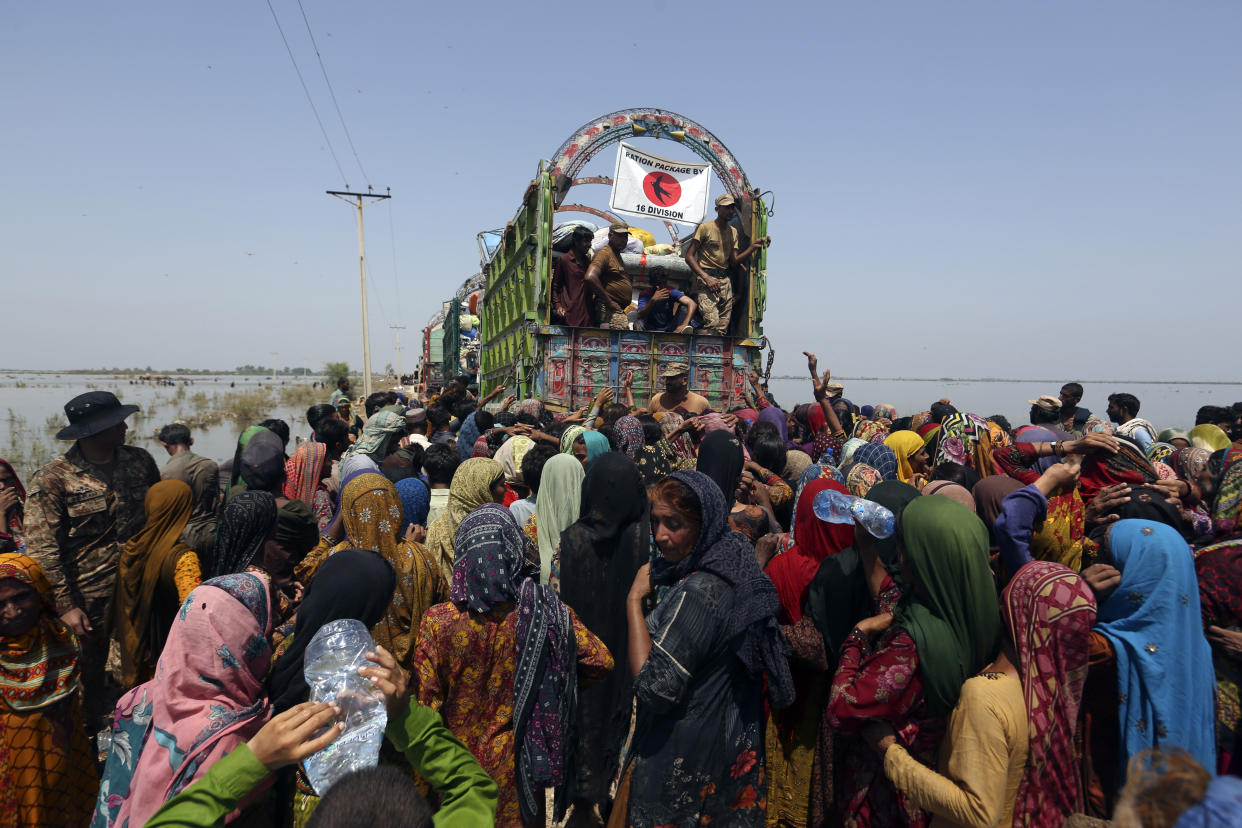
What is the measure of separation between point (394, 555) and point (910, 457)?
11.5ft

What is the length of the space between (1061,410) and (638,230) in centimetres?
627

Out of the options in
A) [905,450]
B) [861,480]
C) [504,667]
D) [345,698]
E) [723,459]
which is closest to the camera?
[345,698]

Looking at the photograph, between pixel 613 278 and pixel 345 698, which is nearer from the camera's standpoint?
pixel 345 698

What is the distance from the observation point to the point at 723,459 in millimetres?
3367

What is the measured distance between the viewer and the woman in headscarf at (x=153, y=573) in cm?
291

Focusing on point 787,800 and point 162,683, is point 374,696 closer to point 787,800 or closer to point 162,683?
point 162,683

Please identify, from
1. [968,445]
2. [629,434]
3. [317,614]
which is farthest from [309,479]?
[968,445]

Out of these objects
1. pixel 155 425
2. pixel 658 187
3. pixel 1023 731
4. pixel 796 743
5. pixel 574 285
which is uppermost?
pixel 658 187

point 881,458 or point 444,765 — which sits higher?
point 881,458

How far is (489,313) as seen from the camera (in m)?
11.9

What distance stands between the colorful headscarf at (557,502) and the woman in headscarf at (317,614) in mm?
1342

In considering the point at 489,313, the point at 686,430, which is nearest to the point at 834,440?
the point at 686,430

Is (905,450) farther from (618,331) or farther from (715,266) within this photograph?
(715,266)

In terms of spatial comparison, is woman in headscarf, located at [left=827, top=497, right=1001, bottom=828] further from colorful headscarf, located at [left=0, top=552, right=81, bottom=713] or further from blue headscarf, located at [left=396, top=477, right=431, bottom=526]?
colorful headscarf, located at [left=0, top=552, right=81, bottom=713]
